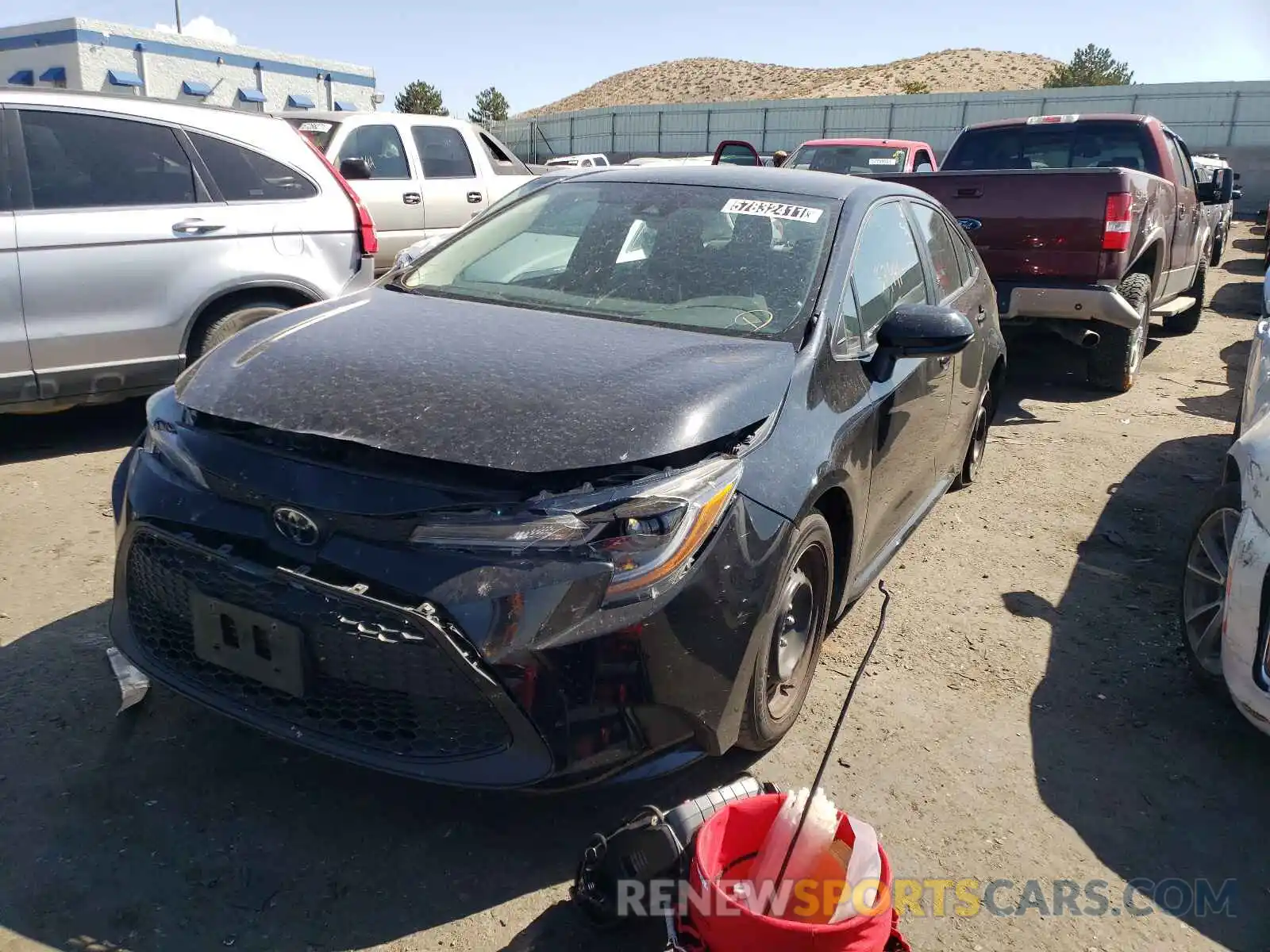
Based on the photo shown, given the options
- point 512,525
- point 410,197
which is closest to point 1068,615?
point 512,525

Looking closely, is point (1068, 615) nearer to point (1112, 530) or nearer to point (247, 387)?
point (1112, 530)

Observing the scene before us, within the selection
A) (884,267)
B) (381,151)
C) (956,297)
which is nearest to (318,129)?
(381,151)

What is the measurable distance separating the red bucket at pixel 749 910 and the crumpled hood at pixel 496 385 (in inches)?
32.8

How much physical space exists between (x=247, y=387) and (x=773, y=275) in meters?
1.65

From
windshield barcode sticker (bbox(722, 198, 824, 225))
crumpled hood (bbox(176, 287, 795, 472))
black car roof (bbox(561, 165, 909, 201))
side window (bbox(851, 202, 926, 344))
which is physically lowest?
crumpled hood (bbox(176, 287, 795, 472))

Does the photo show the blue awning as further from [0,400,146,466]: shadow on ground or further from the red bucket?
the red bucket

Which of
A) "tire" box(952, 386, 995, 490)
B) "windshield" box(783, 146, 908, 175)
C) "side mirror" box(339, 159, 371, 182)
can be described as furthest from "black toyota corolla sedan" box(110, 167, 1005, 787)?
"windshield" box(783, 146, 908, 175)

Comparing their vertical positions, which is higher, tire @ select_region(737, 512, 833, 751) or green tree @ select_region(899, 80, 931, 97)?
green tree @ select_region(899, 80, 931, 97)

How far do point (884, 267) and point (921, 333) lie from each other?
609 millimetres

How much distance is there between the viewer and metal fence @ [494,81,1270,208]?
31.8m

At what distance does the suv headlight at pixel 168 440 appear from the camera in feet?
8.32

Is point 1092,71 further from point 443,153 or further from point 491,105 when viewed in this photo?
point 443,153

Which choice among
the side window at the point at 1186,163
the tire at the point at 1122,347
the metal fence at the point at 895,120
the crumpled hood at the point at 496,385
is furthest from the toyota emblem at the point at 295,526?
the metal fence at the point at 895,120

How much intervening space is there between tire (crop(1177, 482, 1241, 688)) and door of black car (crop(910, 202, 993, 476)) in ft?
3.40
